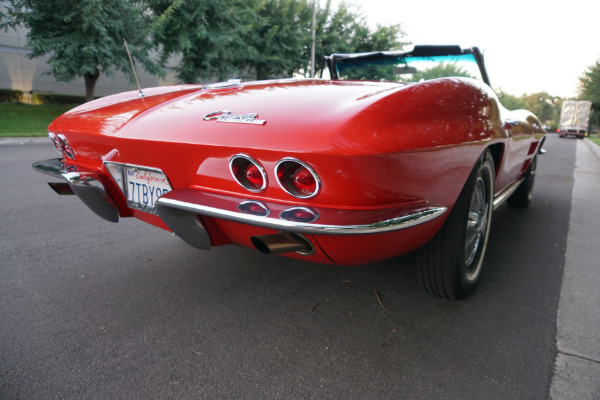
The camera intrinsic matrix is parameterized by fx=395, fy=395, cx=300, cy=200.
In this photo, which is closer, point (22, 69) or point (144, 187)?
point (144, 187)

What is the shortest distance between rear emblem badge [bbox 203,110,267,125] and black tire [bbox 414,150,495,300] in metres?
0.98

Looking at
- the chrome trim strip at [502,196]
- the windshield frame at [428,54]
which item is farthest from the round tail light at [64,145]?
the chrome trim strip at [502,196]

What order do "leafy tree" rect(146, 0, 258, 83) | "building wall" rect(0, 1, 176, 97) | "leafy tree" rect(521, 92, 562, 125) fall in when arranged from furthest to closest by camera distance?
"leafy tree" rect(521, 92, 562, 125)
"building wall" rect(0, 1, 176, 97)
"leafy tree" rect(146, 0, 258, 83)

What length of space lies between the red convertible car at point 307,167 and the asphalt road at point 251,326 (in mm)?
322

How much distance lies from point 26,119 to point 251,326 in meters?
17.4

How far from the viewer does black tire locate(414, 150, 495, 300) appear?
1811 mm

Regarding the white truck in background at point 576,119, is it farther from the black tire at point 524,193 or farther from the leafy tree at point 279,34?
the black tire at point 524,193

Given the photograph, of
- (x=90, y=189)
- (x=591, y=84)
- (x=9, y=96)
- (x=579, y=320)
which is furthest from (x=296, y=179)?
A: (x=591, y=84)

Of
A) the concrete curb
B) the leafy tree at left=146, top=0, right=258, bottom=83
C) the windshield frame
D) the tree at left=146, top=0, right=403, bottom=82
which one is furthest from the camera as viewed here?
the tree at left=146, top=0, right=403, bottom=82

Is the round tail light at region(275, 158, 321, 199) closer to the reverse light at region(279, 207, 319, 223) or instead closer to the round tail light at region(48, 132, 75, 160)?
the reverse light at region(279, 207, 319, 223)

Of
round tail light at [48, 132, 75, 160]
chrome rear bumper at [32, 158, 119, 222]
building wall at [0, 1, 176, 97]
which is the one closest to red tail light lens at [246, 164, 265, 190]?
chrome rear bumper at [32, 158, 119, 222]

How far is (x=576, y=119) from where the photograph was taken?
31203 millimetres

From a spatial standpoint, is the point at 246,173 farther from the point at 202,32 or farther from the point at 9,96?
the point at 9,96

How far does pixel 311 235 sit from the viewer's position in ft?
4.72
